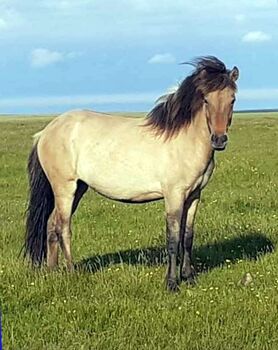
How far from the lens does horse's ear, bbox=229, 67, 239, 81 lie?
7.19 meters

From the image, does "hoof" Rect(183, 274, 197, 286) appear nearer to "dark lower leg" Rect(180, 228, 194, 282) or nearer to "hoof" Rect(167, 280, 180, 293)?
"dark lower leg" Rect(180, 228, 194, 282)

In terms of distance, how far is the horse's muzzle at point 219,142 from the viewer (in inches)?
271

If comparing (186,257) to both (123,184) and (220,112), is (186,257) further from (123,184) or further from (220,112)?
(220,112)

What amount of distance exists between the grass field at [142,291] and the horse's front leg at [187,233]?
20cm

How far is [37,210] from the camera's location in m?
8.43

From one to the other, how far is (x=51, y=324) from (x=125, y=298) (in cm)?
89

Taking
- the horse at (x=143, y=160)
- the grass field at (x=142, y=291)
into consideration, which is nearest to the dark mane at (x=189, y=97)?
the horse at (x=143, y=160)

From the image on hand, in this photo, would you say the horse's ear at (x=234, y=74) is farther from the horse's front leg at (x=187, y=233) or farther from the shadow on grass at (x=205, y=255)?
the shadow on grass at (x=205, y=255)

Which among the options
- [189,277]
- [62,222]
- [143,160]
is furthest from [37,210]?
→ [189,277]

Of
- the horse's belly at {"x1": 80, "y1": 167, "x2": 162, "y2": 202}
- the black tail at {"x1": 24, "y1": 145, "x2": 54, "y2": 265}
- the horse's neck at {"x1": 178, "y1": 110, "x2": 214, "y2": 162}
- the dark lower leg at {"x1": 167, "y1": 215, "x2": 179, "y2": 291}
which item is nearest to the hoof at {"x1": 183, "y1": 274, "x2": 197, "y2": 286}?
the dark lower leg at {"x1": 167, "y1": 215, "x2": 179, "y2": 291}

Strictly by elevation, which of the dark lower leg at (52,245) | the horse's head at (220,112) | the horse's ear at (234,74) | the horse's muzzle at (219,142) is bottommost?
the dark lower leg at (52,245)

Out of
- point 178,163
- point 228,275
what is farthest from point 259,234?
point 178,163

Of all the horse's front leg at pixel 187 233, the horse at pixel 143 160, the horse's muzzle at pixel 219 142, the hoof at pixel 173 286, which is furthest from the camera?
the horse's front leg at pixel 187 233

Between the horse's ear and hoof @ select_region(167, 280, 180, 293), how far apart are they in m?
2.15
